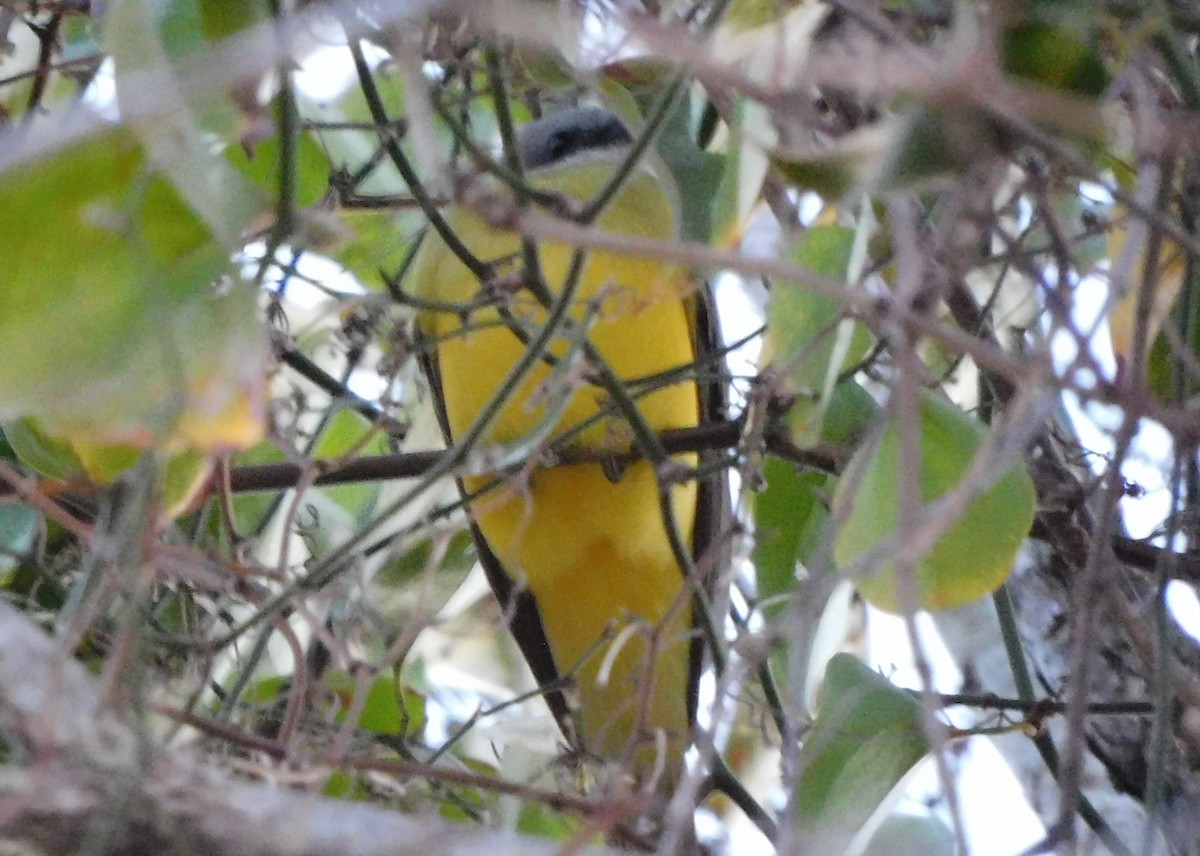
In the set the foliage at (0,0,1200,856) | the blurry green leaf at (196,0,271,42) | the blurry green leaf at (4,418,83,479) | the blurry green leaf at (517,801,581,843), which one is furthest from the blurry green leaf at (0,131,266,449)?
the blurry green leaf at (517,801,581,843)

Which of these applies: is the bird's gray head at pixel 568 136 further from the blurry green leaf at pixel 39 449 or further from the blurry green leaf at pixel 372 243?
the blurry green leaf at pixel 39 449

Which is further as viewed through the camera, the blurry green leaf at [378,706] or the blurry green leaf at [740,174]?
the blurry green leaf at [378,706]

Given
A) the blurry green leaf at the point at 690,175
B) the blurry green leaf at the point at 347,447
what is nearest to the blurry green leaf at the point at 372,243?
the blurry green leaf at the point at 347,447

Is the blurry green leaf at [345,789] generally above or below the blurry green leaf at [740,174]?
below

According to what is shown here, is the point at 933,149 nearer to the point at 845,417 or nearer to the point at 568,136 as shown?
the point at 845,417

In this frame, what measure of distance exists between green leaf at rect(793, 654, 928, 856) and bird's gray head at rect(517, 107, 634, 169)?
3.14 ft

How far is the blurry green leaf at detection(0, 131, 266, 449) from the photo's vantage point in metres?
0.70

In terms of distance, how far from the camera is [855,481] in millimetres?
674

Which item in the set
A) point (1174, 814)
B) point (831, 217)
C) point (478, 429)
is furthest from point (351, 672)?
point (1174, 814)

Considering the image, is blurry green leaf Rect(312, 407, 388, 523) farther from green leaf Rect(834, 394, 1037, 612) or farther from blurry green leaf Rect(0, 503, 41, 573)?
green leaf Rect(834, 394, 1037, 612)

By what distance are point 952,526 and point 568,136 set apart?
1090mm

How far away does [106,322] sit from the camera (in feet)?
2.36

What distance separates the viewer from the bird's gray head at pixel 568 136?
177 cm

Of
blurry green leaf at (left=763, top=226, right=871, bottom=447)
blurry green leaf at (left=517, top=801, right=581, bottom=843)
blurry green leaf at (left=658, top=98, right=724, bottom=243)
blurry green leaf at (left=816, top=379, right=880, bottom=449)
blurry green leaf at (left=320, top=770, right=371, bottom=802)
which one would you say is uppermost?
blurry green leaf at (left=658, top=98, right=724, bottom=243)
